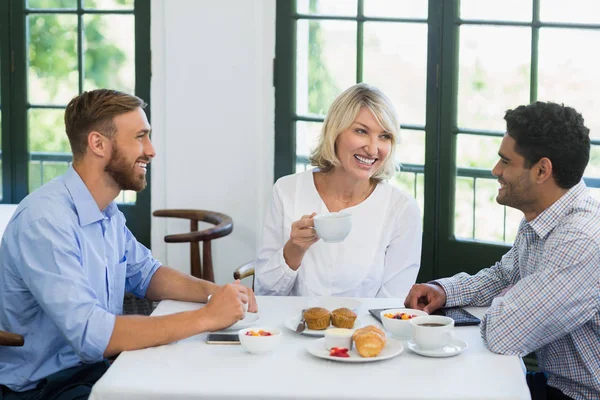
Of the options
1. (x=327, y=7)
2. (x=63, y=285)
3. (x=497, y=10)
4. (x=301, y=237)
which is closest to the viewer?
(x=63, y=285)

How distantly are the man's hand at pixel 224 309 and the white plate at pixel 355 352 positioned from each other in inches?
9.2

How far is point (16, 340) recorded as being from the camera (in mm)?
2287

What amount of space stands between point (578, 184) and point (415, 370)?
27.8 inches

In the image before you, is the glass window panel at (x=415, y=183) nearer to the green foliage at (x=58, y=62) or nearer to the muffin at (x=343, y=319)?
the green foliage at (x=58, y=62)

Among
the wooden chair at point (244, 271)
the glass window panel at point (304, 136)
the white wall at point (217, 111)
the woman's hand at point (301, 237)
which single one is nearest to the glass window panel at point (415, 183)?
the glass window panel at point (304, 136)

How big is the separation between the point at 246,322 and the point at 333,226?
1.18 feet

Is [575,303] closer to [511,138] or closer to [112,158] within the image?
[511,138]

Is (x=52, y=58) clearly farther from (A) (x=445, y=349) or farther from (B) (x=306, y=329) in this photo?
(A) (x=445, y=349)

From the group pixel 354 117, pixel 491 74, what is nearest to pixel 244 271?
pixel 354 117

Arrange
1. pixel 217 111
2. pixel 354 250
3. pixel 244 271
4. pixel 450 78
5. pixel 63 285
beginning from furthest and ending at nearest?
1. pixel 217 111
2. pixel 450 78
3. pixel 244 271
4. pixel 354 250
5. pixel 63 285

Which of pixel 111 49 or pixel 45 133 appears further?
pixel 45 133

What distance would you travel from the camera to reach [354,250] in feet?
9.83

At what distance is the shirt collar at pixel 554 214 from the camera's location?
228cm

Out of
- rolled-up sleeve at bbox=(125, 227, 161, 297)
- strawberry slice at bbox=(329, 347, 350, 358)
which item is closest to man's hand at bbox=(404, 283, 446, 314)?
strawberry slice at bbox=(329, 347, 350, 358)
